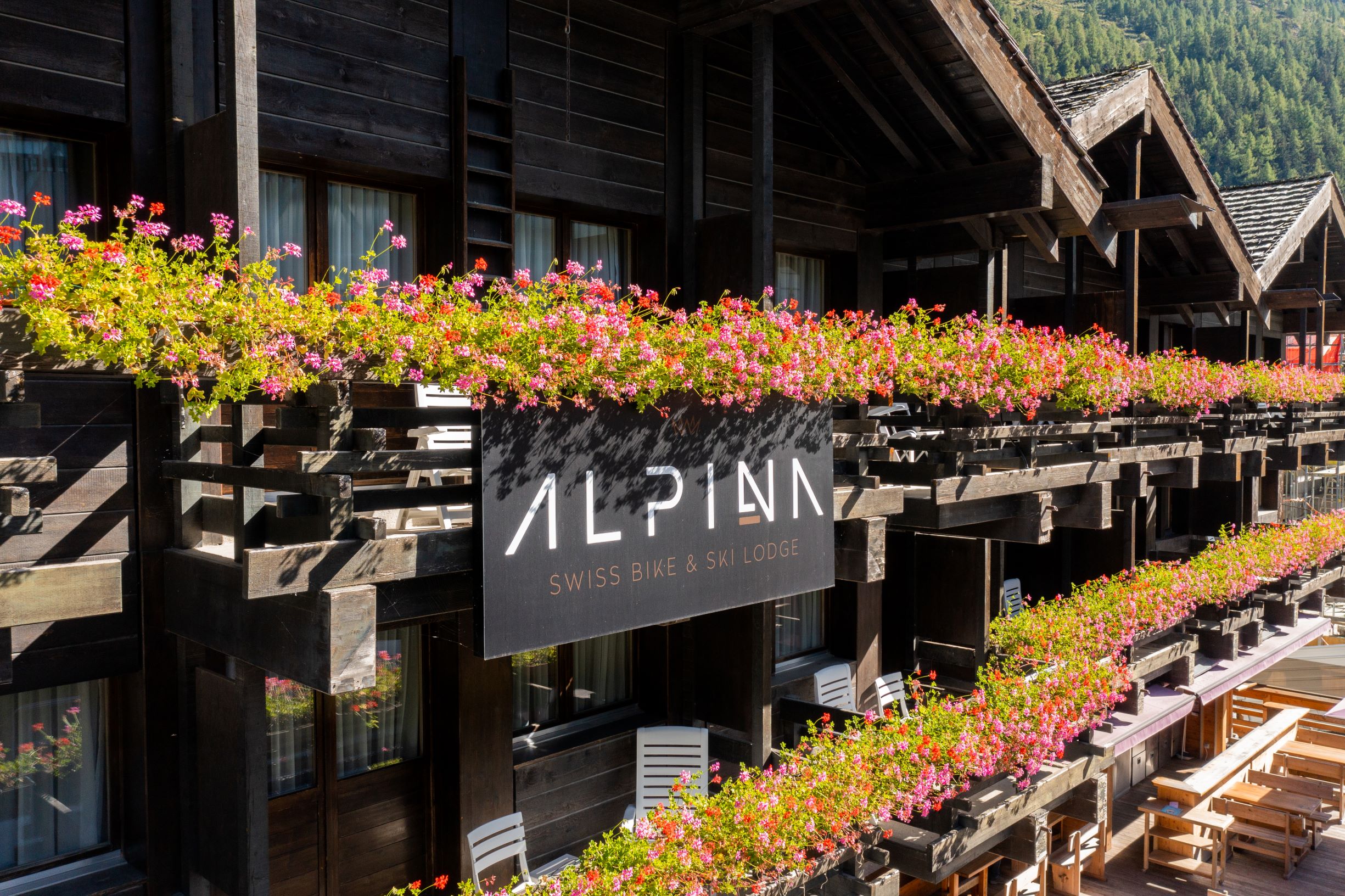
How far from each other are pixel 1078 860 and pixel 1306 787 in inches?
191

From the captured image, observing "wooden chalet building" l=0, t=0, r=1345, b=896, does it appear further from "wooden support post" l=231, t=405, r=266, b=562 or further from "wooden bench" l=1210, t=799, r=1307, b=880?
"wooden bench" l=1210, t=799, r=1307, b=880

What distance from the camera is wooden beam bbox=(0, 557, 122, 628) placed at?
3.24 m

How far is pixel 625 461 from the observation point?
445 centimetres

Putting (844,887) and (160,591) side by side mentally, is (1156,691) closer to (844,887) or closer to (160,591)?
(844,887)

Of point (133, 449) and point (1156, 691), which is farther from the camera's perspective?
point (1156, 691)

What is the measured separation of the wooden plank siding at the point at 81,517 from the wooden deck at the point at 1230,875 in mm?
10695

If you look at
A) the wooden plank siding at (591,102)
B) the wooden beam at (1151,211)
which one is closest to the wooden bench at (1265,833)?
the wooden beam at (1151,211)

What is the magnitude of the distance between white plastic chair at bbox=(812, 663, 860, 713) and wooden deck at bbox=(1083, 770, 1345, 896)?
5.01 metres

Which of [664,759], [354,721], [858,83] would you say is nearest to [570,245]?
[858,83]

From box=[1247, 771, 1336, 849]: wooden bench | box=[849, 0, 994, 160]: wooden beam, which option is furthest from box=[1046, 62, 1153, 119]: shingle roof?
box=[1247, 771, 1336, 849]: wooden bench

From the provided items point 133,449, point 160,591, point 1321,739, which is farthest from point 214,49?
point 1321,739

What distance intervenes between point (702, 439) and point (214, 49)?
3.06m

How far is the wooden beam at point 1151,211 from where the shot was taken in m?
8.15

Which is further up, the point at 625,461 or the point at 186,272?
the point at 186,272
